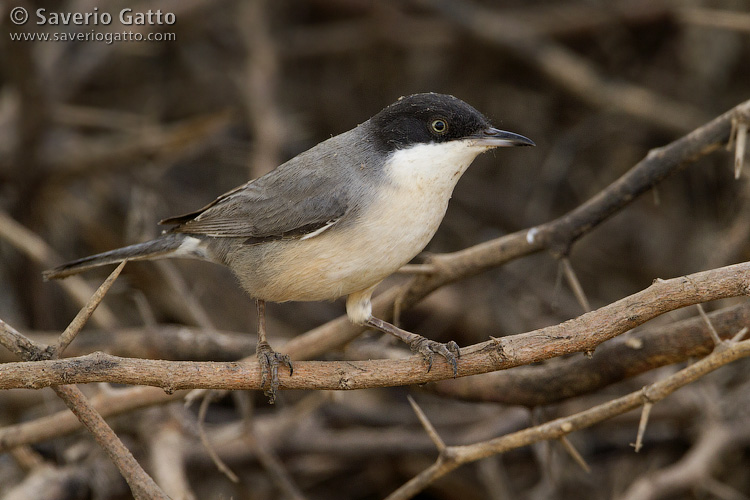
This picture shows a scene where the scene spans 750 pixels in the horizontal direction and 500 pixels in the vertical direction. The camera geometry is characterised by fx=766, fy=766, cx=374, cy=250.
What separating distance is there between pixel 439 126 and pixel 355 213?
49 centimetres

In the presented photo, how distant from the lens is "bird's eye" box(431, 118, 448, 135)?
9.70 feet

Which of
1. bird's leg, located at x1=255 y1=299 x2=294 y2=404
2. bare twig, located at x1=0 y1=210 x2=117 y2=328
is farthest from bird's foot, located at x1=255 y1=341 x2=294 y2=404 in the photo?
bare twig, located at x1=0 y1=210 x2=117 y2=328

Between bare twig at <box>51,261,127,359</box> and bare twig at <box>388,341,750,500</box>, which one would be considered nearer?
bare twig at <box>51,261,127,359</box>

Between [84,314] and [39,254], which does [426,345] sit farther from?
[39,254]

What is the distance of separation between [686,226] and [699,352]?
3.33m

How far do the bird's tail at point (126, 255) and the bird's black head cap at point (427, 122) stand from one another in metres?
1.04

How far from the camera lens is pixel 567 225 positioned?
2.99 metres

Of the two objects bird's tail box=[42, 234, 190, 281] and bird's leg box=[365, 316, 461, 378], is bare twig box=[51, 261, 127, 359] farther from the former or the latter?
bird's leg box=[365, 316, 461, 378]

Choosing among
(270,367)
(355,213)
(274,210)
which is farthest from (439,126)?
(270,367)

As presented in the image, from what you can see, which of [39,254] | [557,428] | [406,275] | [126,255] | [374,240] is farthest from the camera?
[406,275]

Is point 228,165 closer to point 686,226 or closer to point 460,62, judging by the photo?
point 460,62

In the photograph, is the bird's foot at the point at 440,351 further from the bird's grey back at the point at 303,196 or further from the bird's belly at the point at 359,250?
the bird's grey back at the point at 303,196

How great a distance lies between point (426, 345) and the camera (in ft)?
8.95

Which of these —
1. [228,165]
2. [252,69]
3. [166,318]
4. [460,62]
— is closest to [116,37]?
[252,69]
